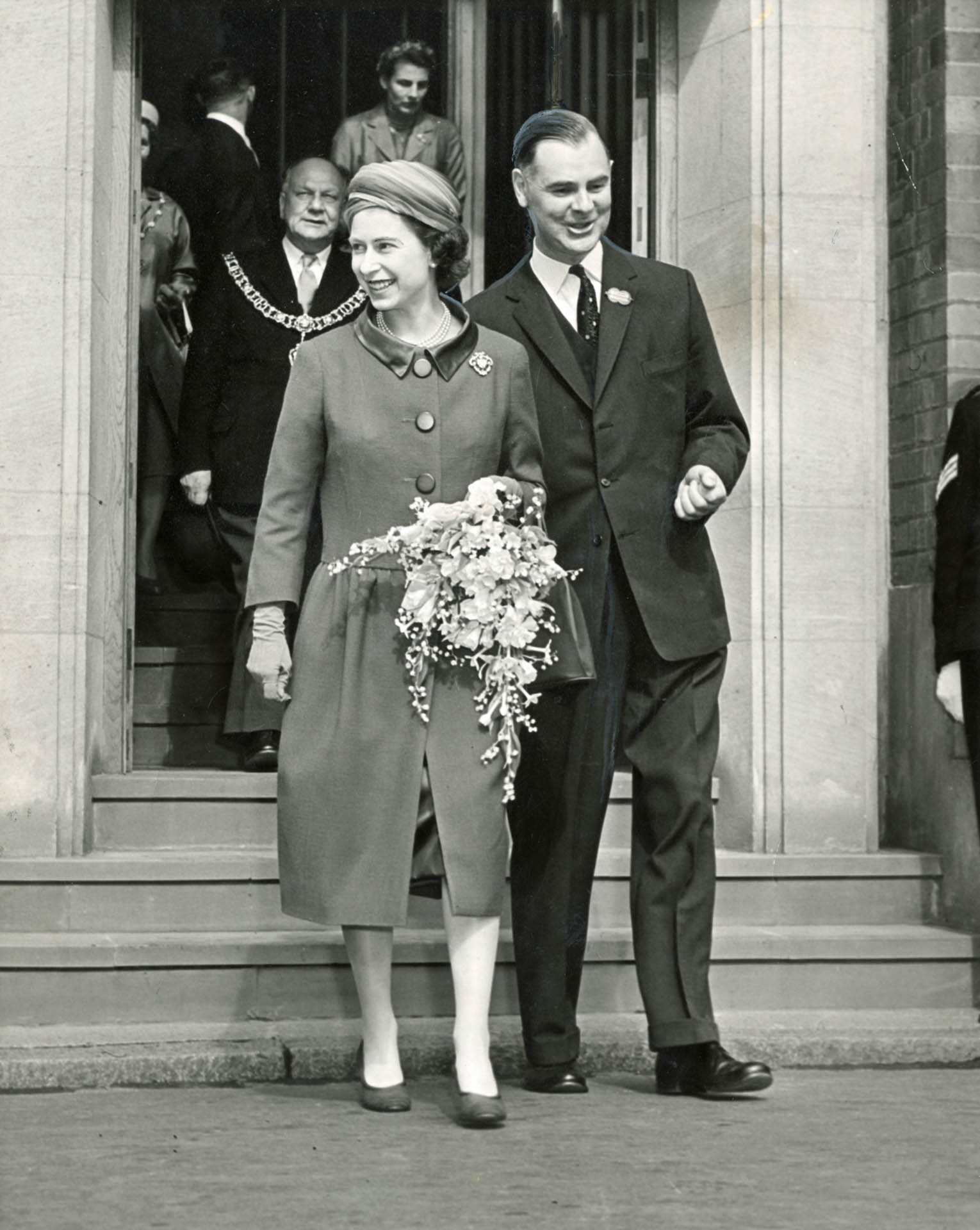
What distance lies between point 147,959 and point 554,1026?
1.40m

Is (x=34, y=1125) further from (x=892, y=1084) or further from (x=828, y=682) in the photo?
(x=828, y=682)

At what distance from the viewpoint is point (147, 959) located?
→ 20.1 ft

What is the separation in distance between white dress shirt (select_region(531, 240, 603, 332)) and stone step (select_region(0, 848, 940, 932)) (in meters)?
2.00

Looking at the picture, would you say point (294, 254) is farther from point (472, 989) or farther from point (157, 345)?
point (472, 989)

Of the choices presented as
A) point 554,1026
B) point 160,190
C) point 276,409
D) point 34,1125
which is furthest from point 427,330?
point 160,190

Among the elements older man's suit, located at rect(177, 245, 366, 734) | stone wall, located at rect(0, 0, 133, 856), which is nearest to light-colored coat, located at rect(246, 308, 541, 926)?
stone wall, located at rect(0, 0, 133, 856)

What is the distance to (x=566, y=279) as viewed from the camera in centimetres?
566

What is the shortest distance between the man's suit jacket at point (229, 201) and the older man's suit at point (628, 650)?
3.10m

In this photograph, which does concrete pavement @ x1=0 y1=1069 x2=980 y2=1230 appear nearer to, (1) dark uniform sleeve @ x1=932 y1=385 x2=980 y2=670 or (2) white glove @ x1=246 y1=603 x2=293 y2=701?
(2) white glove @ x1=246 y1=603 x2=293 y2=701

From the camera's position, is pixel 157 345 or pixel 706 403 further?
pixel 157 345

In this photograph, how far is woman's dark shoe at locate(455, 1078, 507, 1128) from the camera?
16.0 feet

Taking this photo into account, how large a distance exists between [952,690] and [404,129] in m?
3.62

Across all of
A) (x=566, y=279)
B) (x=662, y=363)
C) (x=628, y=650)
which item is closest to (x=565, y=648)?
(x=628, y=650)

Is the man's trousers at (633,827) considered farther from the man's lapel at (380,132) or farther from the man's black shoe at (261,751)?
the man's lapel at (380,132)
